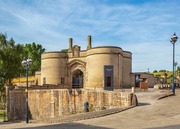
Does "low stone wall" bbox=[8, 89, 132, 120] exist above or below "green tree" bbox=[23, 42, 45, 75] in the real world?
below

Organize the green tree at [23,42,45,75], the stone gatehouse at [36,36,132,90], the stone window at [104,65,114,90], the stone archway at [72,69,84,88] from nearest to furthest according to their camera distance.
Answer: the stone window at [104,65,114,90] < the stone gatehouse at [36,36,132,90] < the stone archway at [72,69,84,88] < the green tree at [23,42,45,75]

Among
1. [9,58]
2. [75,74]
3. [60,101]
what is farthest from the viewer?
[9,58]

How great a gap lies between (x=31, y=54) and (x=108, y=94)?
56.0 meters

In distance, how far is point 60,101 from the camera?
28.7 metres

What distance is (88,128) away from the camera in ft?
41.7

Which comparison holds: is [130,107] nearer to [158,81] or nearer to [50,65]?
[50,65]

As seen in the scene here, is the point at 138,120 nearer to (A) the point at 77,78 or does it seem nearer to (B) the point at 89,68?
(B) the point at 89,68

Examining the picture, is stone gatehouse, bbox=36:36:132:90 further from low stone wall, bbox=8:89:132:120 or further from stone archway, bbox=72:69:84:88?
low stone wall, bbox=8:89:132:120

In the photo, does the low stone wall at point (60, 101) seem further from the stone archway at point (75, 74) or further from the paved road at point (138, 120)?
the stone archway at point (75, 74)

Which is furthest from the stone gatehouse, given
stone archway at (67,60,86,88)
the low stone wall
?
the low stone wall

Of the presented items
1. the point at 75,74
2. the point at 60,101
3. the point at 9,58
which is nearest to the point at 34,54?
the point at 9,58

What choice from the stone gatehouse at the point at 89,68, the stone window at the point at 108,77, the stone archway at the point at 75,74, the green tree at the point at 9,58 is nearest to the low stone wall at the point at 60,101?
the stone gatehouse at the point at 89,68

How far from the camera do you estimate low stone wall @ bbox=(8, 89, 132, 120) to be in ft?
67.8

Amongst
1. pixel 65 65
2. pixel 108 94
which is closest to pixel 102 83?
pixel 65 65
